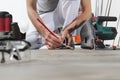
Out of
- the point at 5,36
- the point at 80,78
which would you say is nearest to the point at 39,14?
the point at 5,36

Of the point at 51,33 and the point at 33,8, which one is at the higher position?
the point at 33,8

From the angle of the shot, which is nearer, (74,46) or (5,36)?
(5,36)

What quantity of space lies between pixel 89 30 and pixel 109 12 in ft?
1.74

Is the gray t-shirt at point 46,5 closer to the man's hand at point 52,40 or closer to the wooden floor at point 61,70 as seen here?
the man's hand at point 52,40

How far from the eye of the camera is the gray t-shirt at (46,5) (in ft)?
11.6

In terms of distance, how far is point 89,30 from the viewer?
11.4ft

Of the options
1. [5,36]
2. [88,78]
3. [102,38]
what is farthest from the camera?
[102,38]

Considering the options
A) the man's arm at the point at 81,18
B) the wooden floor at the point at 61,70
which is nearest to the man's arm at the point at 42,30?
the man's arm at the point at 81,18

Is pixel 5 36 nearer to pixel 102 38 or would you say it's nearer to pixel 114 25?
pixel 102 38

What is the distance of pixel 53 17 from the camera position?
3.54 meters

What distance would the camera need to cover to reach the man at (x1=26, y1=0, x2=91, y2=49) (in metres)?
3.52

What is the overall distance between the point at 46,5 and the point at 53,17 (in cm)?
15

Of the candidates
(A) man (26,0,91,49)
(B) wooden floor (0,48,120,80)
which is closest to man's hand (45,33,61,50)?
(A) man (26,0,91,49)

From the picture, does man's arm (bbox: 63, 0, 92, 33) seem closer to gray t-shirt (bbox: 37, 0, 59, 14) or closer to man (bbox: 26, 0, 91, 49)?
man (bbox: 26, 0, 91, 49)
